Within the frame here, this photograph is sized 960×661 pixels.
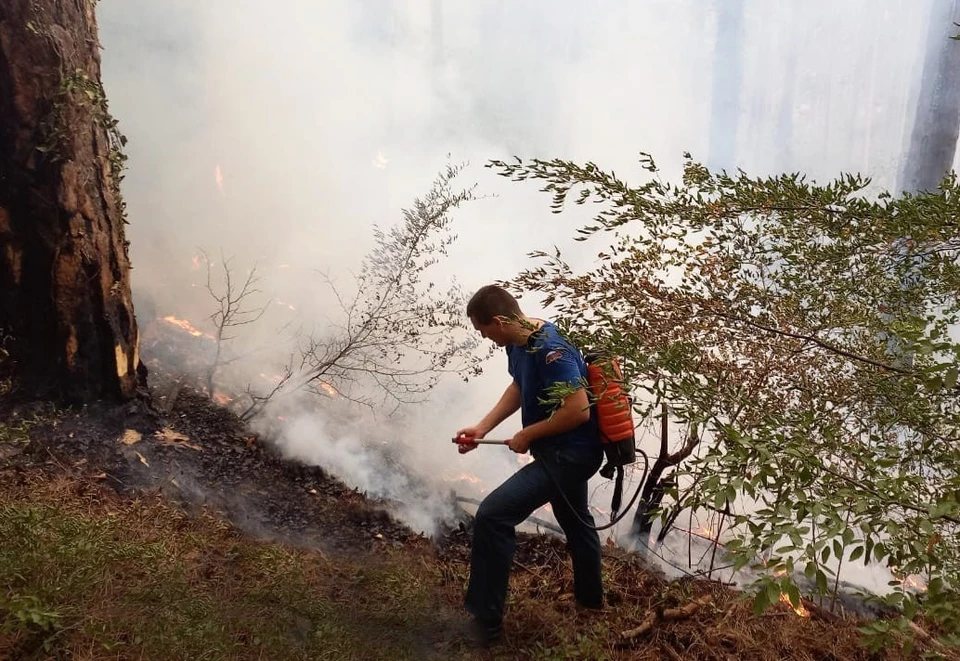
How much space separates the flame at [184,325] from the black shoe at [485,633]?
386cm

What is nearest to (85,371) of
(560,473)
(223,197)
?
(223,197)

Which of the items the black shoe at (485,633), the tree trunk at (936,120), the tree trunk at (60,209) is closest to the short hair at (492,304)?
the black shoe at (485,633)

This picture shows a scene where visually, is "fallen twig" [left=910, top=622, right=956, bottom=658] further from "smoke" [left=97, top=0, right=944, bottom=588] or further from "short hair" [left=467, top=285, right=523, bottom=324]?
"smoke" [left=97, top=0, right=944, bottom=588]

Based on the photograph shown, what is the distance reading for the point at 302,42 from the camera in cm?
624

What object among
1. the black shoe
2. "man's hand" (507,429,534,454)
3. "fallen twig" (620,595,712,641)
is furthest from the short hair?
"fallen twig" (620,595,712,641)

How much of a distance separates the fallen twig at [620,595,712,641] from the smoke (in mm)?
1920

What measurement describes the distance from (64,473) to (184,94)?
13.0 feet

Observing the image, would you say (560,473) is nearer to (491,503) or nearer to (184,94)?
(491,503)

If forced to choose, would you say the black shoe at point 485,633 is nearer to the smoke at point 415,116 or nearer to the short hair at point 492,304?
the short hair at point 492,304

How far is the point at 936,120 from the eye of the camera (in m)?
8.14

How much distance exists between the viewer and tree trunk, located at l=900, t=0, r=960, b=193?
8016mm

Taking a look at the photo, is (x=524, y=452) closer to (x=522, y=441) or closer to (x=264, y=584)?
(x=522, y=441)

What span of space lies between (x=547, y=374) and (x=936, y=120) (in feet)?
27.5

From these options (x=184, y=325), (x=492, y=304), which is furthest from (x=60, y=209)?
(x=492, y=304)
